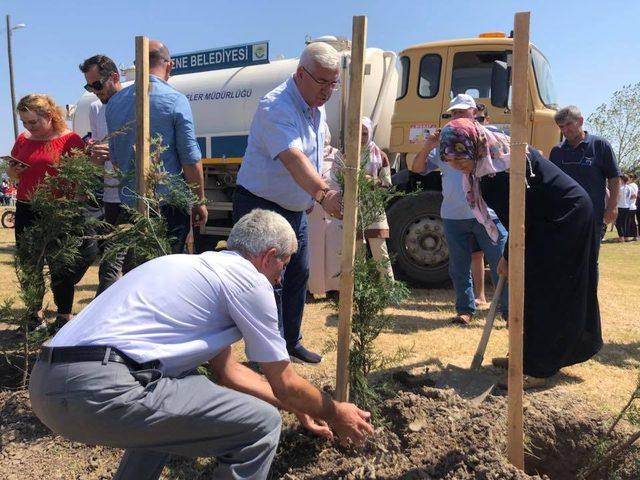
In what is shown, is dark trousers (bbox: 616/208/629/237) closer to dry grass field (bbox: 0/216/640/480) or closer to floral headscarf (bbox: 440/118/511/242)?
dry grass field (bbox: 0/216/640/480)

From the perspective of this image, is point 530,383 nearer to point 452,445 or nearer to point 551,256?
point 551,256

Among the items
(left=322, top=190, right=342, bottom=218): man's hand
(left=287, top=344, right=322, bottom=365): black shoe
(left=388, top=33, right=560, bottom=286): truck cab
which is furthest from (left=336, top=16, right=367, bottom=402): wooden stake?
(left=388, top=33, right=560, bottom=286): truck cab

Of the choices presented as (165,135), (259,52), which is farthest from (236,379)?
(259,52)

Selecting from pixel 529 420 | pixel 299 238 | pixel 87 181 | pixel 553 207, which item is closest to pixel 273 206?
pixel 299 238

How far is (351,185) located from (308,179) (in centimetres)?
42

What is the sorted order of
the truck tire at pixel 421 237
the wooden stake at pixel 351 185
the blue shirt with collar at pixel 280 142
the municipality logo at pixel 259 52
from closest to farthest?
the wooden stake at pixel 351 185 < the blue shirt with collar at pixel 280 142 < the truck tire at pixel 421 237 < the municipality logo at pixel 259 52

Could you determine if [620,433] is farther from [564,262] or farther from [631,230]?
[631,230]

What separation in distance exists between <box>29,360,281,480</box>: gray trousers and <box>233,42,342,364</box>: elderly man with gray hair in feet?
3.37

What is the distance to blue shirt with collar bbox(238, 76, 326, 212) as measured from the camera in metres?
2.91

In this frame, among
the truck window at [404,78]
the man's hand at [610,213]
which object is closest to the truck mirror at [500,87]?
the truck window at [404,78]

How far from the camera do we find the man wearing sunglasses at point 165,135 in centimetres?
333

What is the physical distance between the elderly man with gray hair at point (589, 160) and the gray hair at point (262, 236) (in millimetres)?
3851

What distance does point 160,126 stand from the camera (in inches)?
132

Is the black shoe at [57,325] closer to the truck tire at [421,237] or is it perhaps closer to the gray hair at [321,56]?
the gray hair at [321,56]
